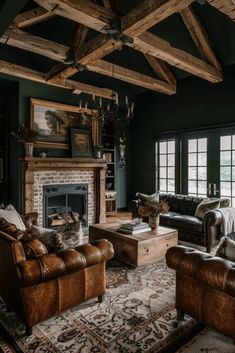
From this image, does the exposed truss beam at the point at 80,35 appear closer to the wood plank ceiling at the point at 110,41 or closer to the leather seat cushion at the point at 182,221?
the wood plank ceiling at the point at 110,41

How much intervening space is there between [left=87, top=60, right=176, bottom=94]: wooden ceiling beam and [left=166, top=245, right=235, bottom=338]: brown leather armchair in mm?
3834

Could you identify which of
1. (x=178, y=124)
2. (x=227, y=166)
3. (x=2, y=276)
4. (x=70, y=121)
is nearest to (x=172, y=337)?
(x=2, y=276)

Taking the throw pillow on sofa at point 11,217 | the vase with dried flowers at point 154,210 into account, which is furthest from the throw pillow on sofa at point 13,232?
the vase with dried flowers at point 154,210

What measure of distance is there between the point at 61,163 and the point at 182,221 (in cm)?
281

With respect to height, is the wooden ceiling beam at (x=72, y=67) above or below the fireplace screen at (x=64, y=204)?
above

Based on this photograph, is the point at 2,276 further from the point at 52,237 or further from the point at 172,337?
the point at 172,337

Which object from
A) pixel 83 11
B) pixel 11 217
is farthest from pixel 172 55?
pixel 11 217

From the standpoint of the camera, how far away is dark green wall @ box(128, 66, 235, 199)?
5.64 meters

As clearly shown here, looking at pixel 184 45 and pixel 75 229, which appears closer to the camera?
pixel 75 229

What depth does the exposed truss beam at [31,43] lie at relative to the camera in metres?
3.83

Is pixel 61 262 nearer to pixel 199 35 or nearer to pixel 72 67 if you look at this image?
pixel 72 67

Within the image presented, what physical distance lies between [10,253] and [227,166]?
489cm

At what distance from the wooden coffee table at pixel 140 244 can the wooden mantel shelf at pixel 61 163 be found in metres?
2.13

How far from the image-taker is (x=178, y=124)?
6.62m
